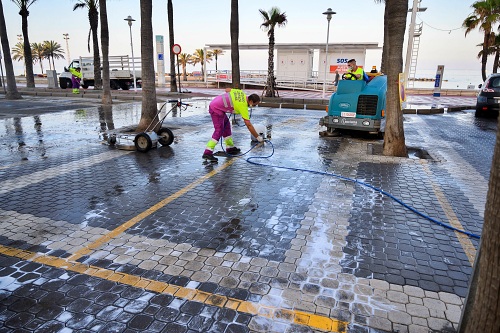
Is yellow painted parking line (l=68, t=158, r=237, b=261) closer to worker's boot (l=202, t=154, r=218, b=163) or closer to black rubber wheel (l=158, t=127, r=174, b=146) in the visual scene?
worker's boot (l=202, t=154, r=218, b=163)

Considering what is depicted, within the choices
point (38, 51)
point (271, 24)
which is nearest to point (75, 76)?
point (271, 24)

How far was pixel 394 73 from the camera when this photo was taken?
23.9 feet

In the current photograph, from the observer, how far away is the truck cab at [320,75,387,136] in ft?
29.6

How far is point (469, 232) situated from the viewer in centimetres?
401

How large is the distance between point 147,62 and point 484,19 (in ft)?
91.7

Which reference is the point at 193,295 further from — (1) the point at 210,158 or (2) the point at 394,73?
(2) the point at 394,73

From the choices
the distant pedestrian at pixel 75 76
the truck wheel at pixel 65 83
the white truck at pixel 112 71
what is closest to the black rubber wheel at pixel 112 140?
the white truck at pixel 112 71

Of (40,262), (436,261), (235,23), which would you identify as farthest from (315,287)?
(235,23)

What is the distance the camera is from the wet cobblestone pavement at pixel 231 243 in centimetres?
263

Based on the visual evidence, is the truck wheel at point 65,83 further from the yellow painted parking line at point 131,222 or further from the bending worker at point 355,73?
the yellow painted parking line at point 131,222

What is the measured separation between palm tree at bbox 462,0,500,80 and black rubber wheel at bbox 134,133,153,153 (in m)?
27.7

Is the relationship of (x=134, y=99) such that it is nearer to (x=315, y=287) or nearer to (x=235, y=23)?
(x=235, y=23)

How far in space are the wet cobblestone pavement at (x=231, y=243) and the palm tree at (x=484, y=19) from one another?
2429 centimetres

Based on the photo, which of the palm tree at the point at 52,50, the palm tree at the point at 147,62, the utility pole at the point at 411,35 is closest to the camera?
the palm tree at the point at 147,62
